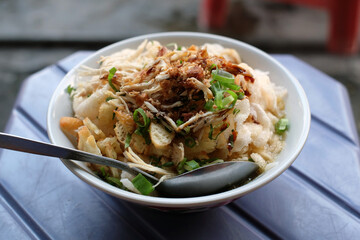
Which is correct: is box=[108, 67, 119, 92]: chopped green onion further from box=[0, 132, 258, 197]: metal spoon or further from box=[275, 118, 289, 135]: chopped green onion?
box=[275, 118, 289, 135]: chopped green onion

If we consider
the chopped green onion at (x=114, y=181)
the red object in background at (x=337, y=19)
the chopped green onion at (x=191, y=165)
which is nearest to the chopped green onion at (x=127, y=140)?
the chopped green onion at (x=114, y=181)

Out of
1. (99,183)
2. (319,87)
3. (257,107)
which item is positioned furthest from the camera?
(319,87)

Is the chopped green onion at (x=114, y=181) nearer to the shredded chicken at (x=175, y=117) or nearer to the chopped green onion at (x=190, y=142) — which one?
the shredded chicken at (x=175, y=117)

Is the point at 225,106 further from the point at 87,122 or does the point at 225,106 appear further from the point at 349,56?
the point at 349,56

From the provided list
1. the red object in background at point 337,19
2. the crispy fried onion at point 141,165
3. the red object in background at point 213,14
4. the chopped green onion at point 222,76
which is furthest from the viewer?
the red object in background at point 213,14

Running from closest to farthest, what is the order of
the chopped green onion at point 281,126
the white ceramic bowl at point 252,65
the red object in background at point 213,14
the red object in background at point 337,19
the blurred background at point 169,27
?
the white ceramic bowl at point 252,65, the chopped green onion at point 281,126, the red object in background at point 337,19, the blurred background at point 169,27, the red object in background at point 213,14

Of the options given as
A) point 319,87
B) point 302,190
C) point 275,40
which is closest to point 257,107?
point 302,190

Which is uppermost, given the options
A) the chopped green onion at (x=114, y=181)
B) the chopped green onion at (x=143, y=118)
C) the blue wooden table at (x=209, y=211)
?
the chopped green onion at (x=143, y=118)

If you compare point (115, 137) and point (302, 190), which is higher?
point (115, 137)
